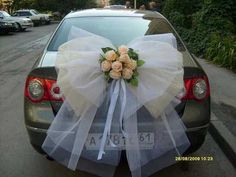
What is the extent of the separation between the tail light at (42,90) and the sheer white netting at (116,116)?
0.16 m

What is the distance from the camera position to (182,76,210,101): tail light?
4.05 m

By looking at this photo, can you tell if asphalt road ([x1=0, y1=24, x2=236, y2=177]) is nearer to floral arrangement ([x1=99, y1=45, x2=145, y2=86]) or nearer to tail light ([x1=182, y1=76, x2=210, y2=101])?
tail light ([x1=182, y1=76, x2=210, y2=101])

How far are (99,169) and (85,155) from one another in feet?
0.72

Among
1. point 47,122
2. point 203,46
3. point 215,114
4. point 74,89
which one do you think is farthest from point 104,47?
point 203,46

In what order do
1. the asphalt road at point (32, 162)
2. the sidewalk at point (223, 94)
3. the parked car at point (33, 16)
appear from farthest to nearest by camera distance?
1. the parked car at point (33, 16)
2. the sidewalk at point (223, 94)
3. the asphalt road at point (32, 162)

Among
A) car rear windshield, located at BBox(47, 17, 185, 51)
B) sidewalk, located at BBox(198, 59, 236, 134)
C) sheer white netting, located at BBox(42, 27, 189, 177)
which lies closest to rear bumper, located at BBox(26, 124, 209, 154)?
sheer white netting, located at BBox(42, 27, 189, 177)

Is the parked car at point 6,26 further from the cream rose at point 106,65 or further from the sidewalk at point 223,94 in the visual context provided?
the cream rose at point 106,65

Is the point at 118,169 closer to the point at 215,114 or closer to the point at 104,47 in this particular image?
the point at 104,47

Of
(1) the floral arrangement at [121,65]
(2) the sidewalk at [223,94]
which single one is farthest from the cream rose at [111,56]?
(2) the sidewalk at [223,94]

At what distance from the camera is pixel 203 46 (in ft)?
43.0

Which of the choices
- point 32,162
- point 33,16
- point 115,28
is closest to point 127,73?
point 115,28

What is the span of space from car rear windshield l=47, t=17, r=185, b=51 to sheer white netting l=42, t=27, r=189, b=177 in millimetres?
1003

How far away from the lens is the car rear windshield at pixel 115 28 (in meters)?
4.91

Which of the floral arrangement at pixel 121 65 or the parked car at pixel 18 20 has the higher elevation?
the floral arrangement at pixel 121 65
